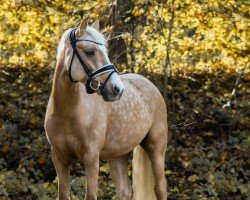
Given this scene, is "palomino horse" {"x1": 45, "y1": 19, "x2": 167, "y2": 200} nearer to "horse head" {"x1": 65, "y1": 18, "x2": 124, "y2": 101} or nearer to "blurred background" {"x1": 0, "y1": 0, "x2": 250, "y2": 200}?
"horse head" {"x1": 65, "y1": 18, "x2": 124, "y2": 101}

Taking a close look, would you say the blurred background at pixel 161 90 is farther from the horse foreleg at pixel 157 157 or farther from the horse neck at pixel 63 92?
the horse neck at pixel 63 92

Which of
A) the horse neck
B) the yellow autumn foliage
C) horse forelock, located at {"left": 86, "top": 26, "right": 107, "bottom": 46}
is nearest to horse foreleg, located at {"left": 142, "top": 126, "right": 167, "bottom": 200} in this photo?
the horse neck

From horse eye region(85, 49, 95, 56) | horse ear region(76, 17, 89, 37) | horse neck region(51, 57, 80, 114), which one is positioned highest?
horse ear region(76, 17, 89, 37)

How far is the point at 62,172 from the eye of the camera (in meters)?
4.66

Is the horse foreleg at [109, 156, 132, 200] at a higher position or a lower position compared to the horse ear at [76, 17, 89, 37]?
lower

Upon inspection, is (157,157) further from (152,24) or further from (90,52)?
(152,24)

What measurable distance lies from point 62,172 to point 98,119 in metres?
0.48

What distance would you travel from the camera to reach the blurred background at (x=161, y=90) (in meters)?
8.43

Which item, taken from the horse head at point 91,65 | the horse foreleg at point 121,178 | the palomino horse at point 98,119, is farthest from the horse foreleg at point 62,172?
the horse foreleg at point 121,178

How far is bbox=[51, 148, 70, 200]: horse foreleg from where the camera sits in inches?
182

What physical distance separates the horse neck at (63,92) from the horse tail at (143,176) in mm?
1264

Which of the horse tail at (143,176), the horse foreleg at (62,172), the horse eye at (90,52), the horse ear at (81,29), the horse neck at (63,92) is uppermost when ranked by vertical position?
the horse ear at (81,29)

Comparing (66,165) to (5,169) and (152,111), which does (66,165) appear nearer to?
(152,111)

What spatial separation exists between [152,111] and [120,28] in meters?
3.51
